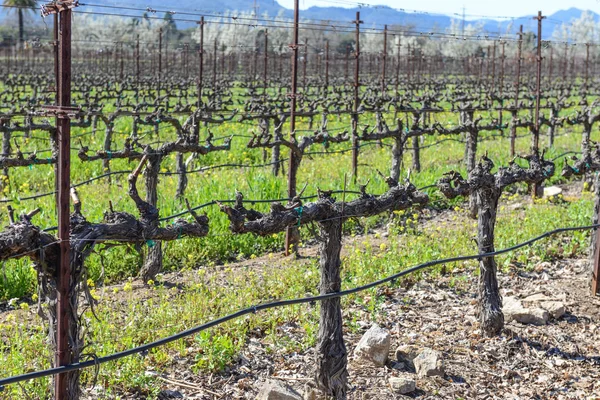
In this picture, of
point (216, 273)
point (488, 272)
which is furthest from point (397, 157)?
point (488, 272)

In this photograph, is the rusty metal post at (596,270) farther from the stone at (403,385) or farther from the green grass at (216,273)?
the stone at (403,385)

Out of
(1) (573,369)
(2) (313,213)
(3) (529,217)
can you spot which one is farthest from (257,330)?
(3) (529,217)

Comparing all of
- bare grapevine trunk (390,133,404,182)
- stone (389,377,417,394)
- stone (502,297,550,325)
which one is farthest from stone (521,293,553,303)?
bare grapevine trunk (390,133,404,182)

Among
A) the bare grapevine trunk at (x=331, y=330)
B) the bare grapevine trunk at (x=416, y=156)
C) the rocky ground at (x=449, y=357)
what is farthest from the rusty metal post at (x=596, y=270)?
the bare grapevine trunk at (x=416, y=156)

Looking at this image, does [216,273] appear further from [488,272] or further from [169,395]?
[488,272]

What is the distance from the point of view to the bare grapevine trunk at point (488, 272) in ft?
19.7

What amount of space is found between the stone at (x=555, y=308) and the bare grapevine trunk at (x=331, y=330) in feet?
7.96

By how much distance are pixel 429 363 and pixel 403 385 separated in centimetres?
37

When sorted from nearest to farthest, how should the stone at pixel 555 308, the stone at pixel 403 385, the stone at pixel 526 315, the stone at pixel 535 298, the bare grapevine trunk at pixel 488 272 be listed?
the stone at pixel 403 385, the bare grapevine trunk at pixel 488 272, the stone at pixel 526 315, the stone at pixel 555 308, the stone at pixel 535 298

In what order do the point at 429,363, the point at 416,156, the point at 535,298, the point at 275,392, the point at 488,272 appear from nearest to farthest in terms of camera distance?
the point at 275,392
the point at 429,363
the point at 488,272
the point at 535,298
the point at 416,156

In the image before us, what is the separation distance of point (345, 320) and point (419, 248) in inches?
85.8

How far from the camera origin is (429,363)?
17.4ft

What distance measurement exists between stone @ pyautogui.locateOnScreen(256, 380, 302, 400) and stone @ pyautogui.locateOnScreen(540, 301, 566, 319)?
2.78 meters

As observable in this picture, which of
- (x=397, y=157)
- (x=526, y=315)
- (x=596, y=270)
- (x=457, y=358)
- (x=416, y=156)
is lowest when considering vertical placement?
(x=457, y=358)
